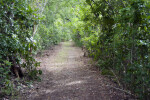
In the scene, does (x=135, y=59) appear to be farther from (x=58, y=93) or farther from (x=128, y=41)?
(x=58, y=93)

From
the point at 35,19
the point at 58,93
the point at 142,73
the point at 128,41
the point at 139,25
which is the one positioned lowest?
the point at 58,93

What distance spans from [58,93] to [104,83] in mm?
2152

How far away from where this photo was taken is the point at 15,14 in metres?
6.72

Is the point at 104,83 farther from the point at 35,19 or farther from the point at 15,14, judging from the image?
the point at 15,14

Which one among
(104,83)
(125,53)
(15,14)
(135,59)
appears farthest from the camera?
(104,83)

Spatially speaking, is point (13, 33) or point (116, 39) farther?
point (13, 33)

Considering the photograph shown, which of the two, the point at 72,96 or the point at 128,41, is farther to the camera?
the point at 72,96

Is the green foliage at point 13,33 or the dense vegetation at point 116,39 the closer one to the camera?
the dense vegetation at point 116,39

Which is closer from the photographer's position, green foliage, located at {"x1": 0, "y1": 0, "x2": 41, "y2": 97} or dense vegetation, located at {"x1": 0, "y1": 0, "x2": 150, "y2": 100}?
dense vegetation, located at {"x1": 0, "y1": 0, "x2": 150, "y2": 100}

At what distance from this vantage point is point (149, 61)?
4004mm

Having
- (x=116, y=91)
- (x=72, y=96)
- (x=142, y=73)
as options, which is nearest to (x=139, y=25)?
(x=142, y=73)

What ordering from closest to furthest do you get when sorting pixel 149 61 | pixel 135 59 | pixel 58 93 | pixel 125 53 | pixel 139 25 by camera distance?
1. pixel 149 61
2. pixel 139 25
3. pixel 135 59
4. pixel 125 53
5. pixel 58 93

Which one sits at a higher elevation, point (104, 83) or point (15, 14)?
point (15, 14)

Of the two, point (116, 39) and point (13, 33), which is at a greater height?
point (13, 33)
